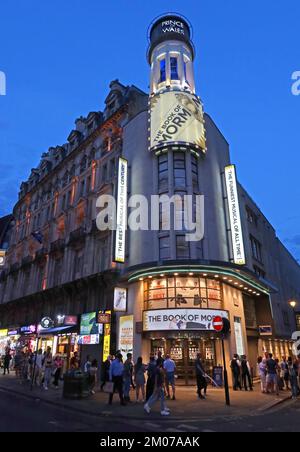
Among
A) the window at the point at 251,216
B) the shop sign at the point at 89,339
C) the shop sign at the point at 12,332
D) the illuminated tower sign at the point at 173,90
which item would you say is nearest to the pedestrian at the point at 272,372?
the shop sign at the point at 89,339

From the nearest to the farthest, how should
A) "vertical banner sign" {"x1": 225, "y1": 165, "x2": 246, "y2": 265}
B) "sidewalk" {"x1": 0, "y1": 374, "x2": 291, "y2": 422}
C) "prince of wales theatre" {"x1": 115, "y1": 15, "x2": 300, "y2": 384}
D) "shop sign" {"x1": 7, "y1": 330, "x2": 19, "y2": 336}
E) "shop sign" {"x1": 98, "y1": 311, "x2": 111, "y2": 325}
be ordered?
"sidewalk" {"x1": 0, "y1": 374, "x2": 291, "y2": 422} → "prince of wales theatre" {"x1": 115, "y1": 15, "x2": 300, "y2": 384} → "shop sign" {"x1": 98, "y1": 311, "x2": 111, "y2": 325} → "vertical banner sign" {"x1": 225, "y1": 165, "x2": 246, "y2": 265} → "shop sign" {"x1": 7, "y1": 330, "x2": 19, "y2": 336}

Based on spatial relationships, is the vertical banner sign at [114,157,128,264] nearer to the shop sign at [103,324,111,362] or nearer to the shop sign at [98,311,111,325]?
the shop sign at [98,311,111,325]

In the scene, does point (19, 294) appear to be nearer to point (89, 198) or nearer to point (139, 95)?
point (89, 198)

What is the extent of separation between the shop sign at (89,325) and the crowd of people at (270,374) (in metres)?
10.2

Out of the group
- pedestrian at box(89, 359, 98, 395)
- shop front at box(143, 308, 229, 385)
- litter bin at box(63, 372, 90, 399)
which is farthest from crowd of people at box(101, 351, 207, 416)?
shop front at box(143, 308, 229, 385)

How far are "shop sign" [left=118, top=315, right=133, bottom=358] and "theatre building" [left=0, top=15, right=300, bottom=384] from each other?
11cm

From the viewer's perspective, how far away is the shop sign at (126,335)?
71.8 ft

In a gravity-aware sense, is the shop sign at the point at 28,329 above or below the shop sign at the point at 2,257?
below

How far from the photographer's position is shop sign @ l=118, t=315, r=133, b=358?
21.9m

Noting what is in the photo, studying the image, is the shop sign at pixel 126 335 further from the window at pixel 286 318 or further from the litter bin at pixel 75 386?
the window at pixel 286 318

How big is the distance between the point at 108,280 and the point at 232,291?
30.4 ft

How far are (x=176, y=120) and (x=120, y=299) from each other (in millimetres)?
14510

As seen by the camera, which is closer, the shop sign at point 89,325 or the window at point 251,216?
the shop sign at point 89,325

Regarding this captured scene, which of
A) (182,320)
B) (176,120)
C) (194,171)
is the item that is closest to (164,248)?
(182,320)
